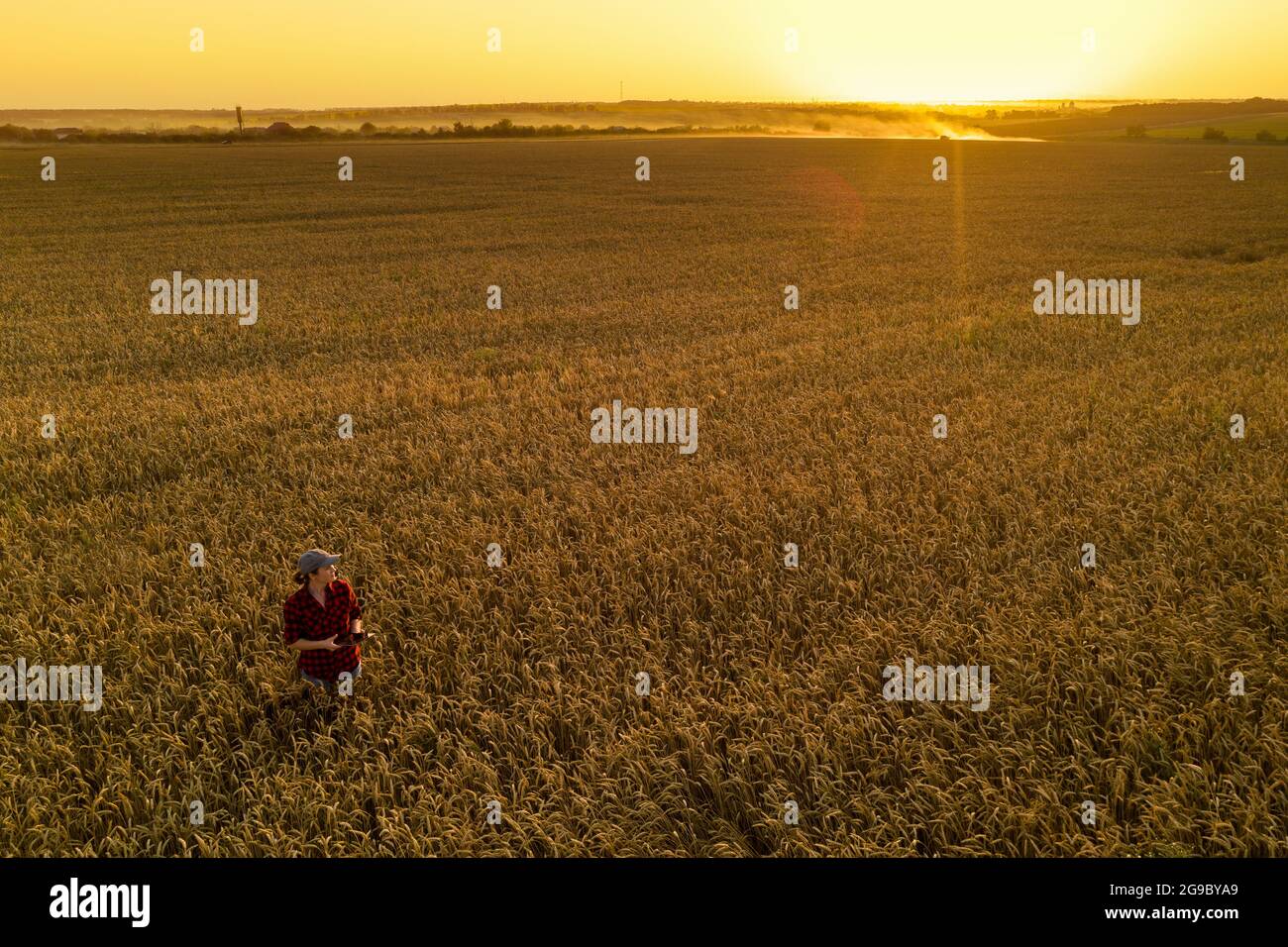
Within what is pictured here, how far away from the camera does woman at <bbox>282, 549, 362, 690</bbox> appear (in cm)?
438

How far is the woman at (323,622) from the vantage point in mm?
4383

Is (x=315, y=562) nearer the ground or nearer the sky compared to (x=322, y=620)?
nearer the sky

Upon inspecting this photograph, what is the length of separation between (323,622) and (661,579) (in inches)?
95.1

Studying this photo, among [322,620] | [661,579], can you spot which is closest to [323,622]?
[322,620]

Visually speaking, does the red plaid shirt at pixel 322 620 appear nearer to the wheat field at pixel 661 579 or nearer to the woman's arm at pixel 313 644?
the woman's arm at pixel 313 644

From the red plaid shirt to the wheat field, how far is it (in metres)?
0.28

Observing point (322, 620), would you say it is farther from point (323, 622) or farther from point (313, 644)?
point (313, 644)

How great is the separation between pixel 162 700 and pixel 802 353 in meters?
10.3

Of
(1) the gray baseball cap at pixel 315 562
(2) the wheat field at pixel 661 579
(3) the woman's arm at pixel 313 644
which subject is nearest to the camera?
(2) the wheat field at pixel 661 579

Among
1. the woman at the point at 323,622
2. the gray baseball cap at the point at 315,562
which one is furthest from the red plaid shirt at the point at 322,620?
the gray baseball cap at the point at 315,562

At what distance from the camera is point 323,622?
442cm

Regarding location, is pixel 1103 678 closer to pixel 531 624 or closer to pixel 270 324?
pixel 531 624

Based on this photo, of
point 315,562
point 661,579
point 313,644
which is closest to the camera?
point 315,562

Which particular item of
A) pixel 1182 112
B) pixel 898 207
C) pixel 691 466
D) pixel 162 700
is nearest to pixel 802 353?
A: pixel 691 466
